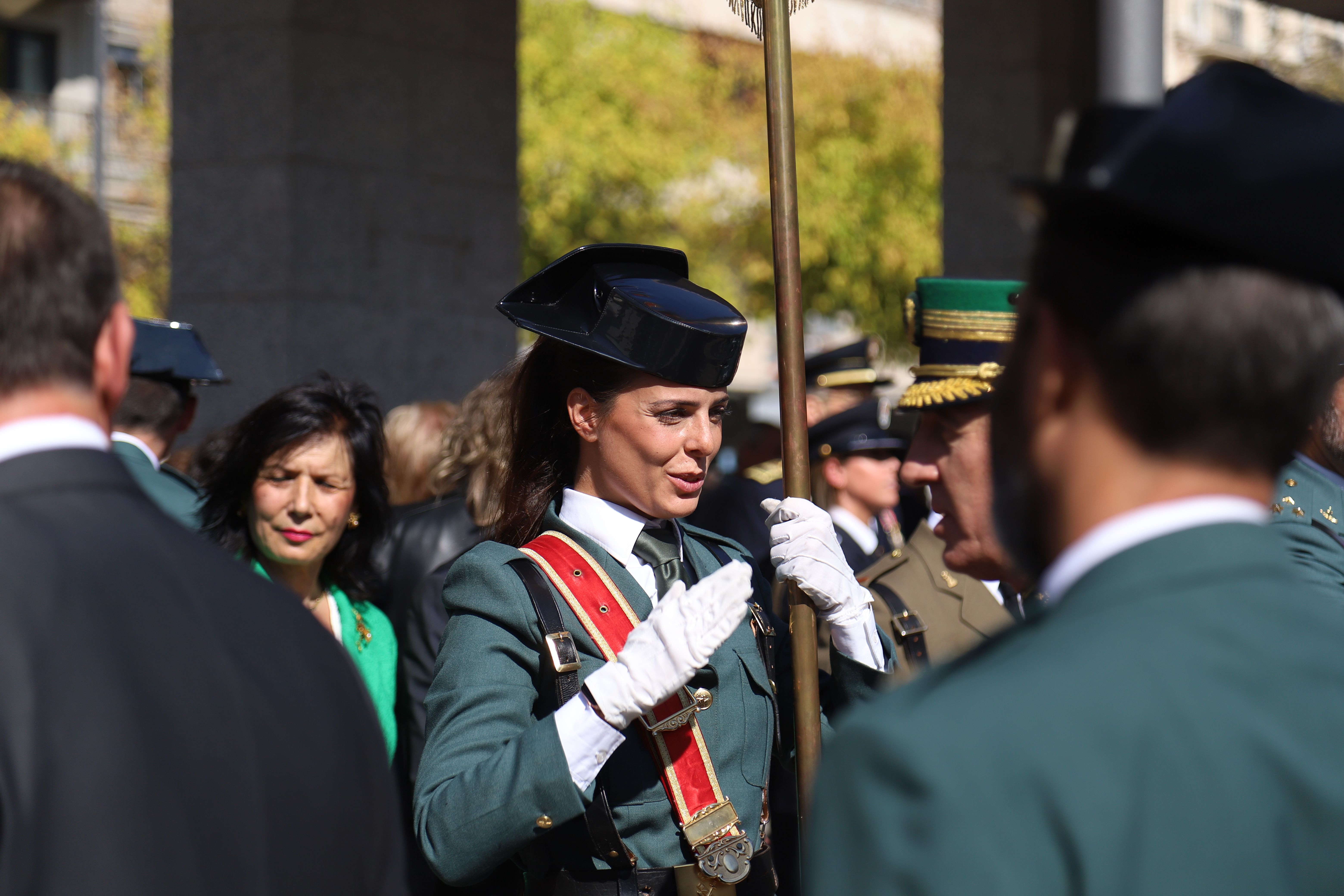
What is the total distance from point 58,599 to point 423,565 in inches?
126

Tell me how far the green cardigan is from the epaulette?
1.67m

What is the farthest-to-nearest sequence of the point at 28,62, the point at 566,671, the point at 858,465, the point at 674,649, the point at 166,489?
the point at 28,62 < the point at 858,465 < the point at 166,489 < the point at 566,671 < the point at 674,649

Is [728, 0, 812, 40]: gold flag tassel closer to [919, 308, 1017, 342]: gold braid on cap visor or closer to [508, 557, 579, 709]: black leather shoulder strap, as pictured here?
[919, 308, 1017, 342]: gold braid on cap visor

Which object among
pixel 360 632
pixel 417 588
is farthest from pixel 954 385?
pixel 360 632

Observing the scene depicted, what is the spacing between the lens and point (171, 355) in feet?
15.9

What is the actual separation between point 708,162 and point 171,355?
21819mm

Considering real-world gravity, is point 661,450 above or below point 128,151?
below

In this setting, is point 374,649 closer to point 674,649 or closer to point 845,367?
point 674,649

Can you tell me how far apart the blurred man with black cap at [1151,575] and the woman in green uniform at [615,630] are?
111 centimetres

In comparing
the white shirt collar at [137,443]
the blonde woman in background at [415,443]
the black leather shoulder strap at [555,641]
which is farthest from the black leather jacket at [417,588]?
the black leather shoulder strap at [555,641]

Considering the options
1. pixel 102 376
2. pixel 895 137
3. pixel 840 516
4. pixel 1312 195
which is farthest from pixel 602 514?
pixel 895 137

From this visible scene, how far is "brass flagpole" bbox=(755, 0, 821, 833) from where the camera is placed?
2.59 m

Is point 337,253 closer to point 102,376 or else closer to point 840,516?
point 840,516

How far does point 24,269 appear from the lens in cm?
146
